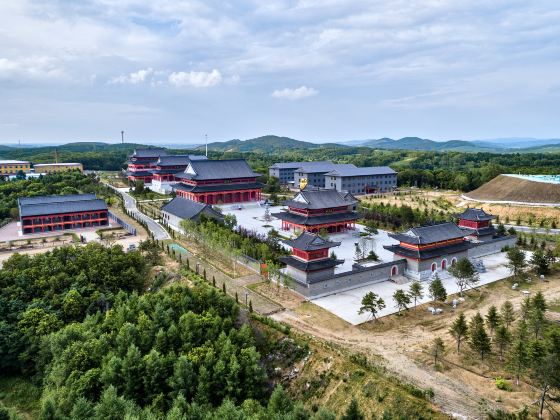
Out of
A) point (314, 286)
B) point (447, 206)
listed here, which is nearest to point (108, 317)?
point (314, 286)

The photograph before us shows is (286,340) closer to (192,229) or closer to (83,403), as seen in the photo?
(83,403)

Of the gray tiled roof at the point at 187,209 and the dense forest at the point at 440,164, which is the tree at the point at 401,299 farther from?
the dense forest at the point at 440,164

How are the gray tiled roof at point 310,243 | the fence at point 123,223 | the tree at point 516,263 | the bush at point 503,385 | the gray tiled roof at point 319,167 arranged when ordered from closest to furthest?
1. the bush at point 503,385
2. the gray tiled roof at point 310,243
3. the tree at point 516,263
4. the fence at point 123,223
5. the gray tiled roof at point 319,167

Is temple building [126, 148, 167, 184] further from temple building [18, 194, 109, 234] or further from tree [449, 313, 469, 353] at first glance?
tree [449, 313, 469, 353]

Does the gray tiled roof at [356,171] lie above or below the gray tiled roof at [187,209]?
above

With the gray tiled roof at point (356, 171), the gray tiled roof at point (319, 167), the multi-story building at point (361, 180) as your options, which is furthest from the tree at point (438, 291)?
the gray tiled roof at point (319, 167)
